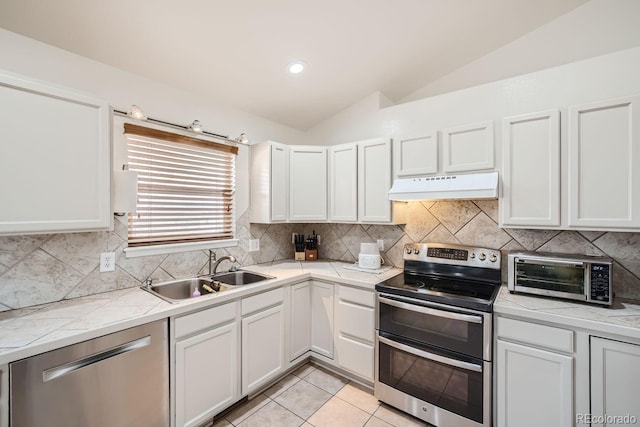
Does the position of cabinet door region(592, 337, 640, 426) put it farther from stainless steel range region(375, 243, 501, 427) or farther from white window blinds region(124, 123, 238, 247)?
white window blinds region(124, 123, 238, 247)

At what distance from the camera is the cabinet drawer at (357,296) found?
2199mm

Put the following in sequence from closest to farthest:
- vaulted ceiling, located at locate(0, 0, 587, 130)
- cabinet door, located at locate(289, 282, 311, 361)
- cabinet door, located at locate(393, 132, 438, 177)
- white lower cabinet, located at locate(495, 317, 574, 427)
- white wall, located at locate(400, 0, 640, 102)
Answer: white lower cabinet, located at locate(495, 317, 574, 427), vaulted ceiling, located at locate(0, 0, 587, 130), white wall, located at locate(400, 0, 640, 102), cabinet door, located at locate(393, 132, 438, 177), cabinet door, located at locate(289, 282, 311, 361)

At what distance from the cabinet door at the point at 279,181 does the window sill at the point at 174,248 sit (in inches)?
20.2

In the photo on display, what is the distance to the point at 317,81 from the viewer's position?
2.56 meters

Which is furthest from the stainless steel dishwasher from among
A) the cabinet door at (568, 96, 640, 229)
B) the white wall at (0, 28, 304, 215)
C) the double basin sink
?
the cabinet door at (568, 96, 640, 229)

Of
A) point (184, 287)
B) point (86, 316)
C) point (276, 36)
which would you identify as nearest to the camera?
point (86, 316)

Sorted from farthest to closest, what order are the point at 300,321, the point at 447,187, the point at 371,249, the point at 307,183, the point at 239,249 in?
the point at 307,183 < the point at 239,249 < the point at 371,249 < the point at 300,321 < the point at 447,187

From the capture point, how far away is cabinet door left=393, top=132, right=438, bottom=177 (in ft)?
7.39

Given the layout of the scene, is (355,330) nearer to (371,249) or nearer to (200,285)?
(371,249)

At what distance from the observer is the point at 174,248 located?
89.7 inches

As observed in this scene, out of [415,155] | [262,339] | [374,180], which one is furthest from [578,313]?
[262,339]

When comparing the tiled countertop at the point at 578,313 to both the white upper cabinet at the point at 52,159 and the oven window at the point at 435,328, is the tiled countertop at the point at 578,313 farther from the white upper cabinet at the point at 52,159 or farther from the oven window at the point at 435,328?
the white upper cabinet at the point at 52,159

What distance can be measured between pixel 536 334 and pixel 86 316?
2514 millimetres

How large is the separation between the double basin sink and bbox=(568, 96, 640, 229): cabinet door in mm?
2244
